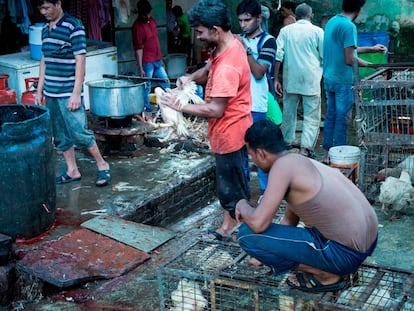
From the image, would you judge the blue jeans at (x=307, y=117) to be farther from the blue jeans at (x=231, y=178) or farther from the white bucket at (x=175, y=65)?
the white bucket at (x=175, y=65)

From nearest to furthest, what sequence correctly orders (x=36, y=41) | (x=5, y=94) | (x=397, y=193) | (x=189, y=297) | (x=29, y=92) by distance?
(x=189, y=297) → (x=397, y=193) → (x=5, y=94) → (x=29, y=92) → (x=36, y=41)

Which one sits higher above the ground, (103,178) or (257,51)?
(257,51)

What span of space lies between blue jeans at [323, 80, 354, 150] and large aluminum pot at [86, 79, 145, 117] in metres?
2.63

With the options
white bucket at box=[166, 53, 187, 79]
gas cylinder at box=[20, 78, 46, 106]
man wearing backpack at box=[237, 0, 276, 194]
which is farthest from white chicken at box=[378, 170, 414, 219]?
white bucket at box=[166, 53, 187, 79]

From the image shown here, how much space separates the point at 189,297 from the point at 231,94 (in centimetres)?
171

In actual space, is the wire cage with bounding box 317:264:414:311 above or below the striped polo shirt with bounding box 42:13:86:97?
below

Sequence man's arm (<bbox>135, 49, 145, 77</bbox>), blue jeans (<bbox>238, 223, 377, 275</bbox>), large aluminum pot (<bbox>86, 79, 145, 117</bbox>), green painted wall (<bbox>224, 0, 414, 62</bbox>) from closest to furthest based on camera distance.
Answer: blue jeans (<bbox>238, 223, 377, 275</bbox>), large aluminum pot (<bbox>86, 79, 145, 117</bbox>), man's arm (<bbox>135, 49, 145, 77</bbox>), green painted wall (<bbox>224, 0, 414, 62</bbox>)

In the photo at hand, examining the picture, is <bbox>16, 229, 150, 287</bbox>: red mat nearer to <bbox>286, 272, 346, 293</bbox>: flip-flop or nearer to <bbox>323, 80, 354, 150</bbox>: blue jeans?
<bbox>286, 272, 346, 293</bbox>: flip-flop

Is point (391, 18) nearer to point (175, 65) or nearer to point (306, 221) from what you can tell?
point (175, 65)

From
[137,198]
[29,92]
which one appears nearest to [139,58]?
[29,92]

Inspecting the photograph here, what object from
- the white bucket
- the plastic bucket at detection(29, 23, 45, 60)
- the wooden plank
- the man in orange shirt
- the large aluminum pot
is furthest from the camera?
the white bucket

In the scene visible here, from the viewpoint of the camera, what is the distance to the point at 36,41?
9594 mm

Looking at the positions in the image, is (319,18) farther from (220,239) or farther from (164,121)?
(220,239)

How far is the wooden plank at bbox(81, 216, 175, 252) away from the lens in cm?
575
